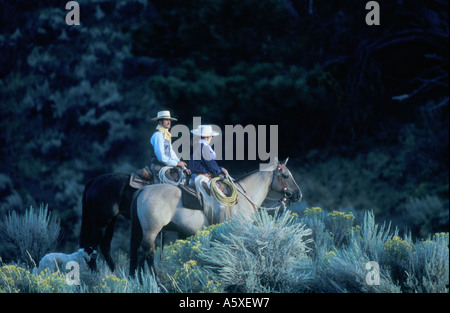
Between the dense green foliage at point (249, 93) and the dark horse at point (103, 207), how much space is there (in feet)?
20.1

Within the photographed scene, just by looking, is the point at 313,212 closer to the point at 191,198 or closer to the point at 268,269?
the point at 191,198

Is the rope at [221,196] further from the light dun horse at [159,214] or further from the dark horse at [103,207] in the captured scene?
the dark horse at [103,207]

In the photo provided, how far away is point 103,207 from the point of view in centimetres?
1075

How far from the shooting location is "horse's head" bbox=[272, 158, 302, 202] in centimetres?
1033

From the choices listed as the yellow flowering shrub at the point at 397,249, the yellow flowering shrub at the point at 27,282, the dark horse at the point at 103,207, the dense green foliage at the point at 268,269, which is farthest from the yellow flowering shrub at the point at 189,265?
Answer: the yellow flowering shrub at the point at 397,249

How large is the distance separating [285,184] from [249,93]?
654 cm

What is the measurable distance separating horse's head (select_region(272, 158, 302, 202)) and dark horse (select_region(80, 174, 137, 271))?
8.51 ft

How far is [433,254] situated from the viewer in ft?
26.2

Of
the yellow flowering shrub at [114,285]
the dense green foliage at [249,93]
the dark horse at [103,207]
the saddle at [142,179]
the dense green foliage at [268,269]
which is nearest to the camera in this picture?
the yellow flowering shrub at [114,285]

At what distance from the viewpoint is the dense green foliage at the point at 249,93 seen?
55.5 ft

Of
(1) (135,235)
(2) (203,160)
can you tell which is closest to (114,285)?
(1) (135,235)

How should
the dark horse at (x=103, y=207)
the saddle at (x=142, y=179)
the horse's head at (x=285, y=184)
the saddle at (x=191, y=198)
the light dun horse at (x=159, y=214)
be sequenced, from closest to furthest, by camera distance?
the light dun horse at (x=159, y=214) < the saddle at (x=191, y=198) < the horse's head at (x=285, y=184) < the saddle at (x=142, y=179) < the dark horse at (x=103, y=207)

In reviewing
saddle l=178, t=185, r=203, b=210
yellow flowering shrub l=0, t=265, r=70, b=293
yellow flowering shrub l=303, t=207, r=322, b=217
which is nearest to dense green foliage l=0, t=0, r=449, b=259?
yellow flowering shrub l=303, t=207, r=322, b=217
